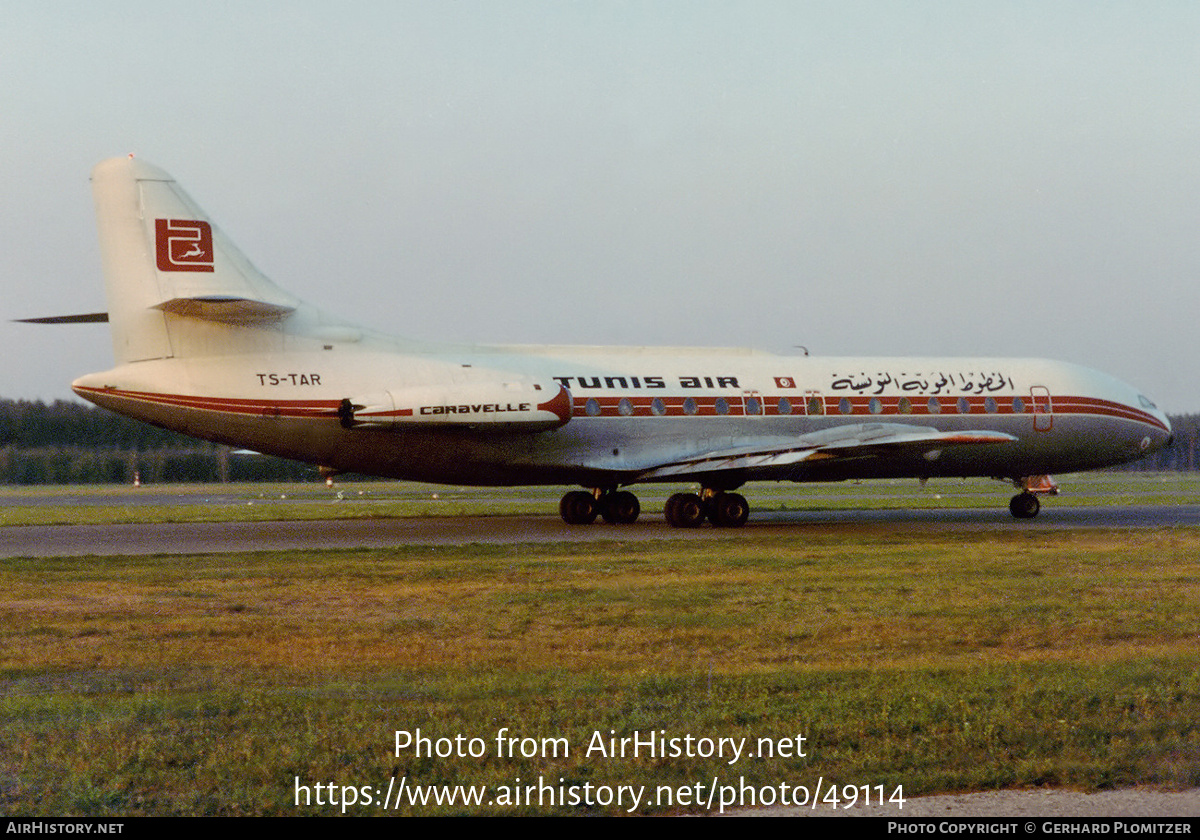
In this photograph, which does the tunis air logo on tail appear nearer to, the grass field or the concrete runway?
the concrete runway

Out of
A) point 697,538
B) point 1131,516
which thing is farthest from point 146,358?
point 1131,516

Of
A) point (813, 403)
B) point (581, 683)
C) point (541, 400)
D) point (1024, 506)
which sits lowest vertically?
point (581, 683)

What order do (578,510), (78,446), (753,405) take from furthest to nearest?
(78,446) < (753,405) < (578,510)

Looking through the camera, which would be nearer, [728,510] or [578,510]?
[728,510]

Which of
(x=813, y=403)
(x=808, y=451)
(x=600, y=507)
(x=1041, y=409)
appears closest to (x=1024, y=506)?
(x=1041, y=409)

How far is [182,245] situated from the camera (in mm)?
24094

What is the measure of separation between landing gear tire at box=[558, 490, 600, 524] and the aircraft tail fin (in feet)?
26.0

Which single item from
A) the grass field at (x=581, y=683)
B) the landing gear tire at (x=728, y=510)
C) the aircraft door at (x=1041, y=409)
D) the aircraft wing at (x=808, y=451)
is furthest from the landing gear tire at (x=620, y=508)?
the grass field at (x=581, y=683)

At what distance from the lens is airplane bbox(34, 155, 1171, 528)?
2406 cm

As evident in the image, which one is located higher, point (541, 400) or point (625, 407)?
point (541, 400)

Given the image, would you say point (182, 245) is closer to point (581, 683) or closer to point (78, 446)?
point (581, 683)

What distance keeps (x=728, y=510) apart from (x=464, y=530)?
5595mm

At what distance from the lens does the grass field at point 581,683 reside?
6.89m

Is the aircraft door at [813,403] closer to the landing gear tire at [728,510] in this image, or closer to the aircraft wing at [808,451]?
the aircraft wing at [808,451]
